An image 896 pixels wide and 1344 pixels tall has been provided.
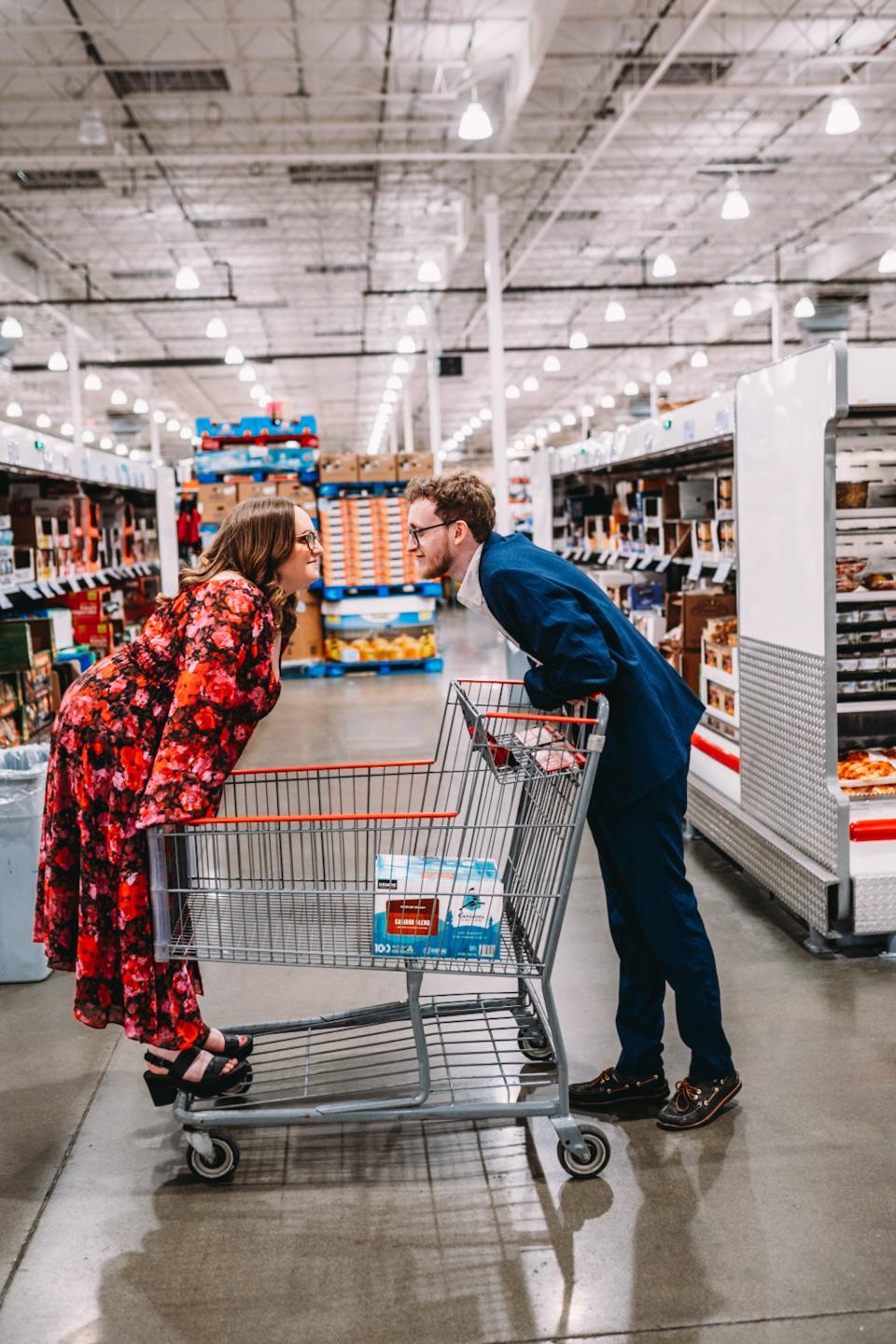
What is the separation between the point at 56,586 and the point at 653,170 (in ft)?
39.0

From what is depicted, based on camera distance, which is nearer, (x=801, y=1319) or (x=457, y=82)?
(x=801, y=1319)

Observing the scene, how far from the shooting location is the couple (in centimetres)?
290

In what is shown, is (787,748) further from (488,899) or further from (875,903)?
(488,899)

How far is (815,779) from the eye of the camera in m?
4.37

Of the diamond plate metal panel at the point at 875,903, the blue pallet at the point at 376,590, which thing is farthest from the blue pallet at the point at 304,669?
the diamond plate metal panel at the point at 875,903

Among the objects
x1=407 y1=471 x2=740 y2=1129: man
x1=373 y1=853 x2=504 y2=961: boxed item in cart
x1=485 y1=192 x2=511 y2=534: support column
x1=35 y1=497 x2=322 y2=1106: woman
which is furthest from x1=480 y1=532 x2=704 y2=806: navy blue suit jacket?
x1=485 y1=192 x2=511 y2=534: support column

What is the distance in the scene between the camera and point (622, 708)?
10.1ft

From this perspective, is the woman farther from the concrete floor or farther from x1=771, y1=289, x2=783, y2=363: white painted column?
x1=771, y1=289, x2=783, y2=363: white painted column

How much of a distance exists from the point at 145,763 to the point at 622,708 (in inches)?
47.3

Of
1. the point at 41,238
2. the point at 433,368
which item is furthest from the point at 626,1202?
the point at 41,238

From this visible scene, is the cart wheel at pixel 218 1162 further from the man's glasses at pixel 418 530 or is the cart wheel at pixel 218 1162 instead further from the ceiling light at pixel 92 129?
the ceiling light at pixel 92 129

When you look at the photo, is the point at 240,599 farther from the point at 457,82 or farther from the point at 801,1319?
the point at 457,82

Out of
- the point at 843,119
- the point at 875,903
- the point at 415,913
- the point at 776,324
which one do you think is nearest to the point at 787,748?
the point at 875,903

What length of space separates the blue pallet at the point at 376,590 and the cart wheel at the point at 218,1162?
1154 centimetres
